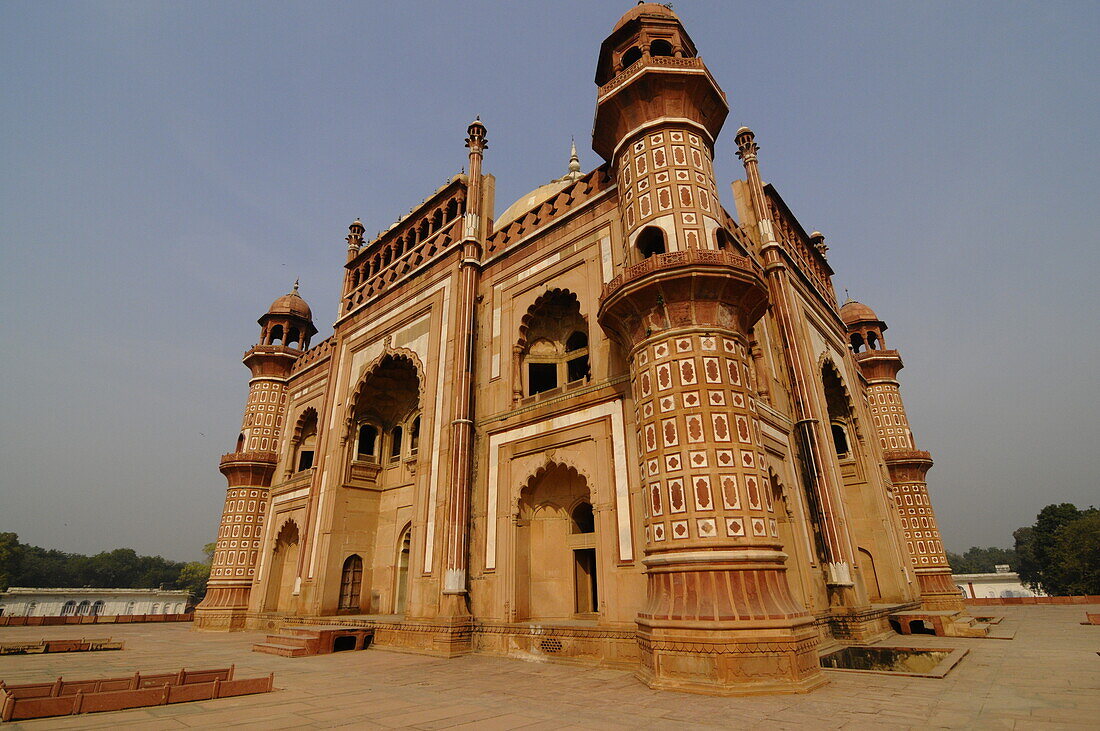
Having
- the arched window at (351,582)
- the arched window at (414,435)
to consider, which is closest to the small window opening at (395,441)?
the arched window at (414,435)

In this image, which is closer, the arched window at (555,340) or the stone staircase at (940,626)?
the stone staircase at (940,626)

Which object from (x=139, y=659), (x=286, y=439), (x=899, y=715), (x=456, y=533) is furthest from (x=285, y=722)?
(x=286, y=439)

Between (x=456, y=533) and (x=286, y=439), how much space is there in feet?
53.1

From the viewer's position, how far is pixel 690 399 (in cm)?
Answer: 1016

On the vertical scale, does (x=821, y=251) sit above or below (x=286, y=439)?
above

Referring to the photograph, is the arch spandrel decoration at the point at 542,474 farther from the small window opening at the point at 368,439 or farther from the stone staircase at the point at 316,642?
the small window opening at the point at 368,439

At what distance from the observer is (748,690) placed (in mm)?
7863

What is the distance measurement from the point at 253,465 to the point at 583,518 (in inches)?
737

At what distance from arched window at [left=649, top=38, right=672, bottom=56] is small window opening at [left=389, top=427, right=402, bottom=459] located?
52.6 feet

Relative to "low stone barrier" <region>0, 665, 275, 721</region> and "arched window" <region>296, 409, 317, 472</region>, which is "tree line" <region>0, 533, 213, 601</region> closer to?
"arched window" <region>296, 409, 317, 472</region>

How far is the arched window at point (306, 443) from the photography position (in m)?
26.2

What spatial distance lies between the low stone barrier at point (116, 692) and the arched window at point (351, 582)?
11453 mm

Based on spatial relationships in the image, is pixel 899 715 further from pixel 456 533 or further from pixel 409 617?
pixel 409 617

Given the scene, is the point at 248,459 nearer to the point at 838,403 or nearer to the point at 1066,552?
the point at 838,403
